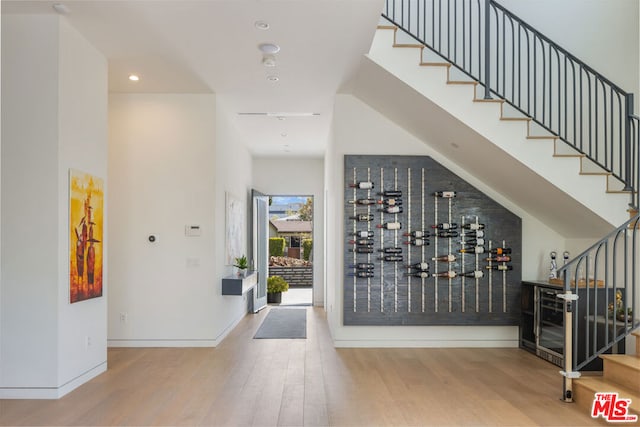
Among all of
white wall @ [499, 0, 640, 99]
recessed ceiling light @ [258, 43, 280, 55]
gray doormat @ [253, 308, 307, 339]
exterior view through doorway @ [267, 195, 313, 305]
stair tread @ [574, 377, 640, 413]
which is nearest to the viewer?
stair tread @ [574, 377, 640, 413]

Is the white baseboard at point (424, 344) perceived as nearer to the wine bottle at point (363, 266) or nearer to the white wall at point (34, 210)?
the wine bottle at point (363, 266)

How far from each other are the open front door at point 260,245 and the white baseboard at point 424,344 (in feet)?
11.1

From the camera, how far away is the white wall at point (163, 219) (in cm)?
594

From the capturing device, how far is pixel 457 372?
15.8 ft

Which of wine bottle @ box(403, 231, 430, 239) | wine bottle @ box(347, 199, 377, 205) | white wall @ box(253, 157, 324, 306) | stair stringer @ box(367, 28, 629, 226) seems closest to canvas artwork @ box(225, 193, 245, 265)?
white wall @ box(253, 157, 324, 306)

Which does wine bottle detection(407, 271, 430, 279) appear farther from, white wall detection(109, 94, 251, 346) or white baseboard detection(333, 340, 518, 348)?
white wall detection(109, 94, 251, 346)

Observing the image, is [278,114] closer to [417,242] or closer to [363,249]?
[363,249]

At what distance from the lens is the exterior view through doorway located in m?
11.9

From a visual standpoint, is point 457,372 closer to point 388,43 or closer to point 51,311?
point 388,43

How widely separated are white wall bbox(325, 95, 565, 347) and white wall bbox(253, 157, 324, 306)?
4122 mm

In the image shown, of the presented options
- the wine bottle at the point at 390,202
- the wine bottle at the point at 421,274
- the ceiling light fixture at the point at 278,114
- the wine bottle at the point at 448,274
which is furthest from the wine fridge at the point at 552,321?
the ceiling light fixture at the point at 278,114

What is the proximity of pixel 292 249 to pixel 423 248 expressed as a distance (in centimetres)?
1077

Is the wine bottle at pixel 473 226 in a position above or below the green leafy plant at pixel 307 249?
above

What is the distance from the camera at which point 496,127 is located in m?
4.93
